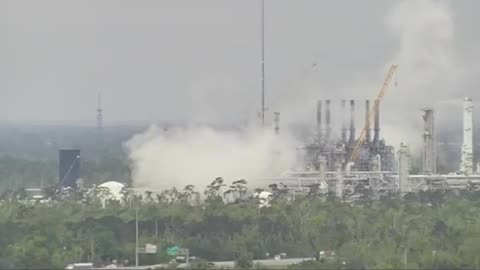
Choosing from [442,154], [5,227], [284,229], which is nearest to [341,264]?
[284,229]

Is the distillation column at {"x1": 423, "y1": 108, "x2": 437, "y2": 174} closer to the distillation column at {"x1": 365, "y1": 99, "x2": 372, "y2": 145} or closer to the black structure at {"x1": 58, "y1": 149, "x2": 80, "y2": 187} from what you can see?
the distillation column at {"x1": 365, "y1": 99, "x2": 372, "y2": 145}

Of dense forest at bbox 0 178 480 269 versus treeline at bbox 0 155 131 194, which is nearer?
dense forest at bbox 0 178 480 269

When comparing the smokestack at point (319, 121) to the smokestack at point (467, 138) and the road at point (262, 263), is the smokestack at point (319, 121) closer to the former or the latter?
the smokestack at point (467, 138)

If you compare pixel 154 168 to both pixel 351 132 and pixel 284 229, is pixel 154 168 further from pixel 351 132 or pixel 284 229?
pixel 284 229

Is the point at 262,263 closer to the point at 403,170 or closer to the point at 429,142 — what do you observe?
the point at 403,170

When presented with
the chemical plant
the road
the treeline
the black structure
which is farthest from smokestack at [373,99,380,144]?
the road

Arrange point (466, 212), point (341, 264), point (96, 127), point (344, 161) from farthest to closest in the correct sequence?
1. point (96, 127)
2. point (344, 161)
3. point (466, 212)
4. point (341, 264)

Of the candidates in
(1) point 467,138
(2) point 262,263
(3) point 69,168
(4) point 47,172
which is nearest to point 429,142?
(1) point 467,138
